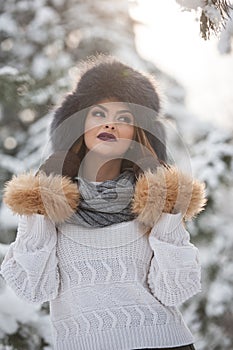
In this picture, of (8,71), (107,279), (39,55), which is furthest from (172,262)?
(39,55)

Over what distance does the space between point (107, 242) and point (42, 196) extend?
0.46 feet

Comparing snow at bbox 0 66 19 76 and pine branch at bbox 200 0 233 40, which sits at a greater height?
pine branch at bbox 200 0 233 40

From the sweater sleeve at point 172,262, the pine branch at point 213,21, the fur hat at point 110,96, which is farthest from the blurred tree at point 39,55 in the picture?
the pine branch at point 213,21

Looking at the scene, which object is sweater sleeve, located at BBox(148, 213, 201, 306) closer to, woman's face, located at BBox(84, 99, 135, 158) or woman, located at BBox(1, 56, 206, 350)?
woman, located at BBox(1, 56, 206, 350)

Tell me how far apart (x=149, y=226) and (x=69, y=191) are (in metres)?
0.15

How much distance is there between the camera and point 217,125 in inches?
93.4

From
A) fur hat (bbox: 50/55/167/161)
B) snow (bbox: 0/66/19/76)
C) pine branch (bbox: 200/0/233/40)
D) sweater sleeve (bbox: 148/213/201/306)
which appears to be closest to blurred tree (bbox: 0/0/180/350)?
snow (bbox: 0/66/19/76)

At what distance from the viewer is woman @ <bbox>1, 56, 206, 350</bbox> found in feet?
3.76

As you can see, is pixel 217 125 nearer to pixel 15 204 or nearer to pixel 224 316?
pixel 224 316

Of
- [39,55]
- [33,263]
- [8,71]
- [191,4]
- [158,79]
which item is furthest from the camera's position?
[39,55]

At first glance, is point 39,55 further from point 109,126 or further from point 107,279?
point 107,279

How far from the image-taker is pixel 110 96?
4.14 feet

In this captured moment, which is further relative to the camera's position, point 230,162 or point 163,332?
point 230,162

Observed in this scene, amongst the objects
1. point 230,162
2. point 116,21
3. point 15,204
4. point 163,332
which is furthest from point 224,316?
point 15,204
